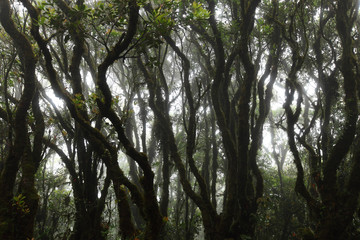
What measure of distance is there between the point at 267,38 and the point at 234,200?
499cm

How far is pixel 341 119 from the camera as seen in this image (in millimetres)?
9586

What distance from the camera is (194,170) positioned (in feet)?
21.1

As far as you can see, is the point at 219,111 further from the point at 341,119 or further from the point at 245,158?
the point at 341,119

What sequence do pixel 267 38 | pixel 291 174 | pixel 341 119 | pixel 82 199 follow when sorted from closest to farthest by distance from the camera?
pixel 82 199 < pixel 267 38 < pixel 341 119 < pixel 291 174

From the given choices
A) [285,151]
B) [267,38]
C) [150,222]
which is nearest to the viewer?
[150,222]

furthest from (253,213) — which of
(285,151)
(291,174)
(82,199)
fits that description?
(285,151)

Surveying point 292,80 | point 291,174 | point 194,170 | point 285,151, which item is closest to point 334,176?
point 292,80

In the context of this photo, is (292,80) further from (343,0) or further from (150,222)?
(150,222)

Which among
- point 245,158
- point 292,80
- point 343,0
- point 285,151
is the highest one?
point 285,151

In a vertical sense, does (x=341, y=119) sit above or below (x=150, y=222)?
above

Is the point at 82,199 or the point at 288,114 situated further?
the point at 288,114

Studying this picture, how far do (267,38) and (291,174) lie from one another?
1106 centimetres

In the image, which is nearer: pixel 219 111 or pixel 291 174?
pixel 219 111

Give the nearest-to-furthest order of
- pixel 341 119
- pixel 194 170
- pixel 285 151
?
pixel 194 170 → pixel 341 119 → pixel 285 151
